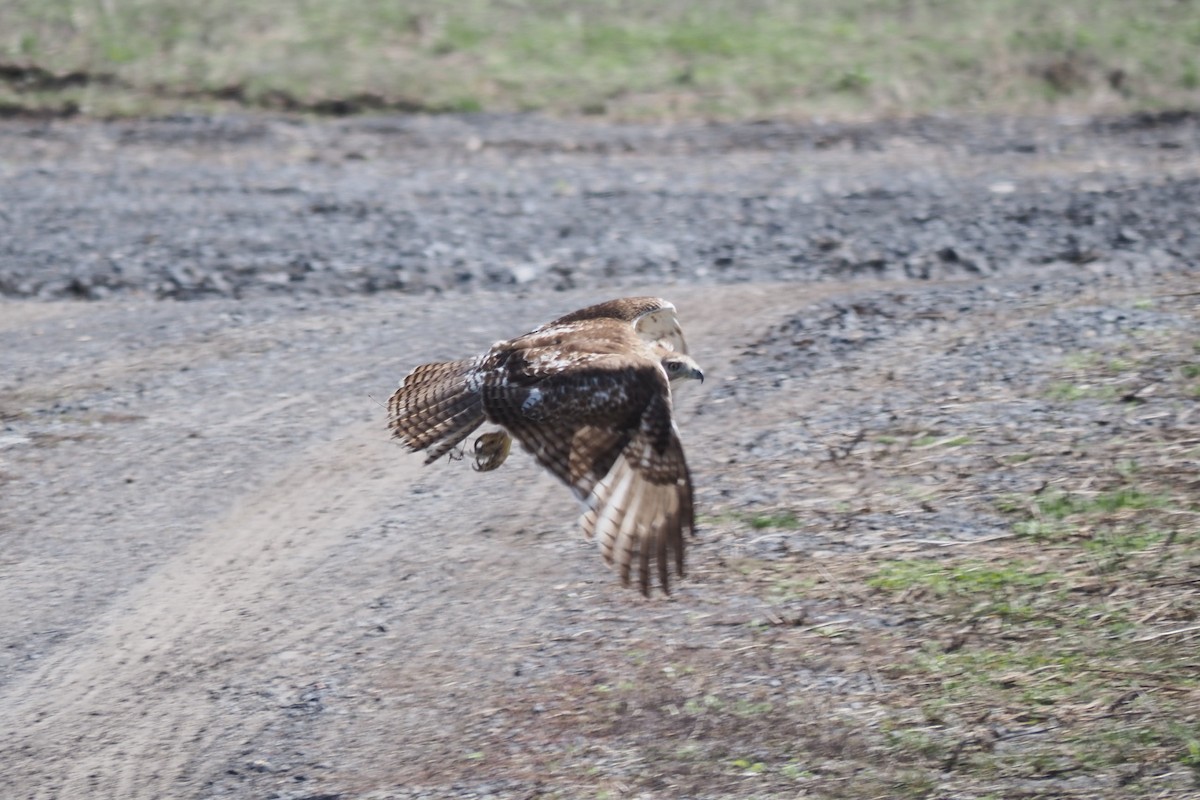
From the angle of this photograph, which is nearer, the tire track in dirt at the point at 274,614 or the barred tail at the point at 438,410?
the tire track in dirt at the point at 274,614

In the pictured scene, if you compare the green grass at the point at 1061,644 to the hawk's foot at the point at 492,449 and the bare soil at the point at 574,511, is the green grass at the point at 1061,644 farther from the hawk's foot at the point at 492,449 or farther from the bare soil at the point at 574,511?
the hawk's foot at the point at 492,449

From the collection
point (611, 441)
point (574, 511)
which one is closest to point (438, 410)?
point (574, 511)

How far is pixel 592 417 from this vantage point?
5.59m

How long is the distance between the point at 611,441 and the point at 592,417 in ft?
0.43

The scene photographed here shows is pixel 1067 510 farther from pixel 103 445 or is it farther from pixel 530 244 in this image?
pixel 530 244

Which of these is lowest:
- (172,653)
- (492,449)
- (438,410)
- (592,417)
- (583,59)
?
(172,653)

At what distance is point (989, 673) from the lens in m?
5.27

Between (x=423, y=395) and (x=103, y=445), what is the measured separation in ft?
7.09

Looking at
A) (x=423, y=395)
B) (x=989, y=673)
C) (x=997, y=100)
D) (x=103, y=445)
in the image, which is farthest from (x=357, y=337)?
(x=997, y=100)

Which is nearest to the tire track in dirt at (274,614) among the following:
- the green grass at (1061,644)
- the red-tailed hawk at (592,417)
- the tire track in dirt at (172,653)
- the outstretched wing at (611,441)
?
the tire track in dirt at (172,653)

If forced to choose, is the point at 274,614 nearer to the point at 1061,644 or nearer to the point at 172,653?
the point at 172,653

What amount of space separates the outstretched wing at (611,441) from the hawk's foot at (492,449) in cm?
25

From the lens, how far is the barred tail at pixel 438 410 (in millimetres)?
6164

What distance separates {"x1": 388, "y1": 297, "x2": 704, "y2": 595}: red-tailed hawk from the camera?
206 inches
